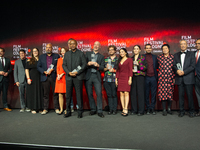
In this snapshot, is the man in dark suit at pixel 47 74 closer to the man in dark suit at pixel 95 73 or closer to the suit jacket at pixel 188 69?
the man in dark suit at pixel 95 73

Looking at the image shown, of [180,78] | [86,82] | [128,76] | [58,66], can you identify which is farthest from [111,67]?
[180,78]

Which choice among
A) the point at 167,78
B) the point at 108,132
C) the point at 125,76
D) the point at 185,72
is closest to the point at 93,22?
the point at 125,76

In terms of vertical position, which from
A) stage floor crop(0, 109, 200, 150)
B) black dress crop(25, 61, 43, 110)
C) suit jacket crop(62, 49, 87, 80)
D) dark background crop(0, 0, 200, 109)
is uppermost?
dark background crop(0, 0, 200, 109)

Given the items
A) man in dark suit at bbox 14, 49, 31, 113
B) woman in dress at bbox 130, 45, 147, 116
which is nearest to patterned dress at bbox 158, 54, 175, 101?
woman in dress at bbox 130, 45, 147, 116

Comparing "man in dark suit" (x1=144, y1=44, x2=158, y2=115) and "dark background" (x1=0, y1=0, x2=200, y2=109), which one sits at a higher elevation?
"dark background" (x1=0, y1=0, x2=200, y2=109)

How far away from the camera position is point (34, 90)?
15.3 ft

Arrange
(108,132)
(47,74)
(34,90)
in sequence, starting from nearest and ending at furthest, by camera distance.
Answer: (108,132), (47,74), (34,90)

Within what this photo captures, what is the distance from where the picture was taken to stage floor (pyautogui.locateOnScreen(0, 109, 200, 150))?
2451 millimetres

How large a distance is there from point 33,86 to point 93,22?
2.52 m

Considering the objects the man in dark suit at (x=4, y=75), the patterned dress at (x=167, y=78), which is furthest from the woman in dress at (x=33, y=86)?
the patterned dress at (x=167, y=78)

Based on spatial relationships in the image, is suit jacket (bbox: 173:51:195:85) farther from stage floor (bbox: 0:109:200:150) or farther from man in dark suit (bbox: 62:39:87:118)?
man in dark suit (bbox: 62:39:87:118)

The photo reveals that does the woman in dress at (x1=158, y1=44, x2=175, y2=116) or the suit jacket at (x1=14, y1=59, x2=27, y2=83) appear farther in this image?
the suit jacket at (x1=14, y1=59, x2=27, y2=83)

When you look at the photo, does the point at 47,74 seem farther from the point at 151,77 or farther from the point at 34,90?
the point at 151,77

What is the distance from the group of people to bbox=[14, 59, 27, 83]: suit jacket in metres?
0.27
